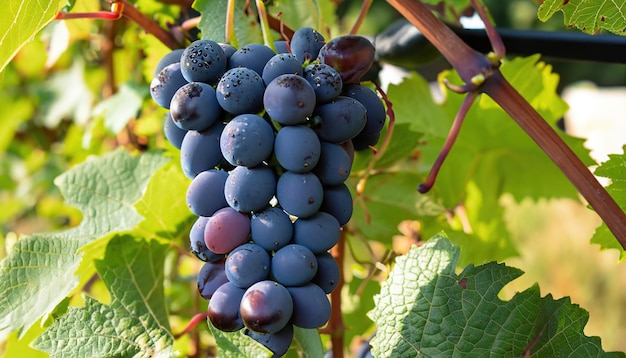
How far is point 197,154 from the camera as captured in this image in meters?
0.43

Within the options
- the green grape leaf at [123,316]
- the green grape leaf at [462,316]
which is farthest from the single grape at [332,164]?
the green grape leaf at [123,316]

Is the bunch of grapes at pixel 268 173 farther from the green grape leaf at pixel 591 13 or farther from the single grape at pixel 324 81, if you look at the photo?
the green grape leaf at pixel 591 13

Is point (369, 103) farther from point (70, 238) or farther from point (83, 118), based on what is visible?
point (83, 118)

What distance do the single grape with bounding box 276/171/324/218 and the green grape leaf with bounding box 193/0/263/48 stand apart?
0.19 meters

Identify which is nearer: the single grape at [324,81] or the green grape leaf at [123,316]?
the single grape at [324,81]

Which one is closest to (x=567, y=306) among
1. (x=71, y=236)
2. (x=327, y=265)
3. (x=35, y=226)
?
(x=327, y=265)

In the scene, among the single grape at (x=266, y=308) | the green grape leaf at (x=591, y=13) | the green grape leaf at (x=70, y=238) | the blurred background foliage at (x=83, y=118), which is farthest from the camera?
the blurred background foliage at (x=83, y=118)

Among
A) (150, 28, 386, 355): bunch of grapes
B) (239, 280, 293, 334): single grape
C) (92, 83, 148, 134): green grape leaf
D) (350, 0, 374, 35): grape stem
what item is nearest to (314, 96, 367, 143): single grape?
(150, 28, 386, 355): bunch of grapes

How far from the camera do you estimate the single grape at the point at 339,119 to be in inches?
16.2

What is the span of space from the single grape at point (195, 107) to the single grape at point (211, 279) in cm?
9

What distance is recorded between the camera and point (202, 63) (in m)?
0.43

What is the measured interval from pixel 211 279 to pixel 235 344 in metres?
0.05

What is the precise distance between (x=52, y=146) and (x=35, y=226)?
3.32 feet

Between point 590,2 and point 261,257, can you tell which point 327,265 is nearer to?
point 261,257
